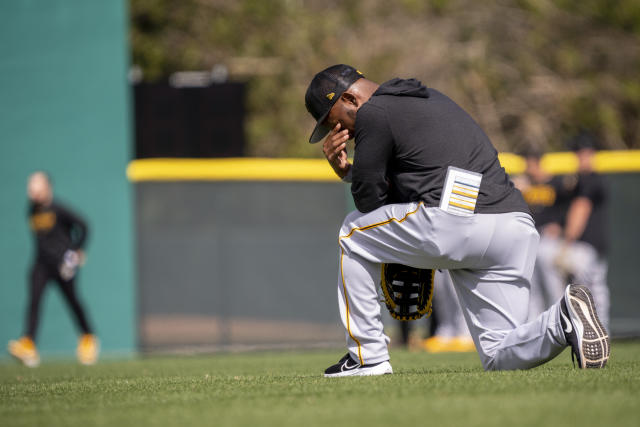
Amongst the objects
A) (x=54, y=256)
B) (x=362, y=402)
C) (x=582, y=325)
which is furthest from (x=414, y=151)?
(x=54, y=256)

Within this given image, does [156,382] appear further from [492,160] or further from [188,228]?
[188,228]

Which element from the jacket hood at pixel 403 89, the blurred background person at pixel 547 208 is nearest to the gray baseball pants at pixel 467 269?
the jacket hood at pixel 403 89

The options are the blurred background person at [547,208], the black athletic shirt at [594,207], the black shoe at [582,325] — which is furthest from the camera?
the blurred background person at [547,208]

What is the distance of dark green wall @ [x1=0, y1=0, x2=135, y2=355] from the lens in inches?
459

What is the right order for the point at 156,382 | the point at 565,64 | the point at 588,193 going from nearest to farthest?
the point at 156,382 → the point at 588,193 → the point at 565,64

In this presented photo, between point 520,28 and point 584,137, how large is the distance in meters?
11.8

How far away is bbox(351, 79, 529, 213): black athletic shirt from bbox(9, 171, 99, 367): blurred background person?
20.9ft

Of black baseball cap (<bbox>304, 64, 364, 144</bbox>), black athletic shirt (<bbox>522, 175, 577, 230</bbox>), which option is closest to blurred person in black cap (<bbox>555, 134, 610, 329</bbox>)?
black athletic shirt (<bbox>522, 175, 577, 230</bbox>)

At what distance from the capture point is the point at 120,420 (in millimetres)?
3318

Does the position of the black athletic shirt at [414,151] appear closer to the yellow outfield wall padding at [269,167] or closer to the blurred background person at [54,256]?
the blurred background person at [54,256]

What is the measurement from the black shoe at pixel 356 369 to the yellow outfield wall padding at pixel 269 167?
289 inches

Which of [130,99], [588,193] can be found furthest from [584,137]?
[130,99]

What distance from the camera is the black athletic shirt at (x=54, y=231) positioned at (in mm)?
10086

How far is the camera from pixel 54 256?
33.1ft
